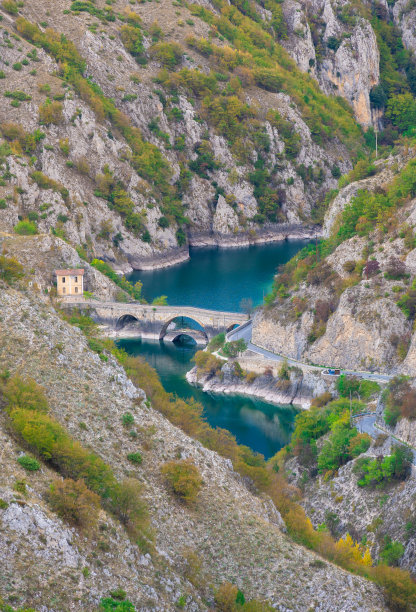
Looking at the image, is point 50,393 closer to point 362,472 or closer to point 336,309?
point 362,472

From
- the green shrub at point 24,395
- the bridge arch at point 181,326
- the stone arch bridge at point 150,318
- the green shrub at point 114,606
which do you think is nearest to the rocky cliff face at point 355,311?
the stone arch bridge at point 150,318

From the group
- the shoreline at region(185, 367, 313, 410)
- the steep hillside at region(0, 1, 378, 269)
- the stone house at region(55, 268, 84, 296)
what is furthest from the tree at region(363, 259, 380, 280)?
the steep hillside at region(0, 1, 378, 269)

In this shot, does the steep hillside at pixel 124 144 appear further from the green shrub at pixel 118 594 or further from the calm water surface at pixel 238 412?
the green shrub at pixel 118 594

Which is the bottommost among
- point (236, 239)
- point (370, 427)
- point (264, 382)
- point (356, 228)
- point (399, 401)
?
point (264, 382)

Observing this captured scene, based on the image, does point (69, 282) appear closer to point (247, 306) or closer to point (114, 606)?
point (247, 306)

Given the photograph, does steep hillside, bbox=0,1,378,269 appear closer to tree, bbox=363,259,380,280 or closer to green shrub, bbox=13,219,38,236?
green shrub, bbox=13,219,38,236

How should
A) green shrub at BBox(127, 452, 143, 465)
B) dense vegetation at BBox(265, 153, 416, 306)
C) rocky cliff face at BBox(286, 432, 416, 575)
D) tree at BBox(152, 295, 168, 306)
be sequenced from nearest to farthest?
1. green shrub at BBox(127, 452, 143, 465)
2. rocky cliff face at BBox(286, 432, 416, 575)
3. dense vegetation at BBox(265, 153, 416, 306)
4. tree at BBox(152, 295, 168, 306)

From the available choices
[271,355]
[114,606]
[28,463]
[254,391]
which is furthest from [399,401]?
[114,606]
